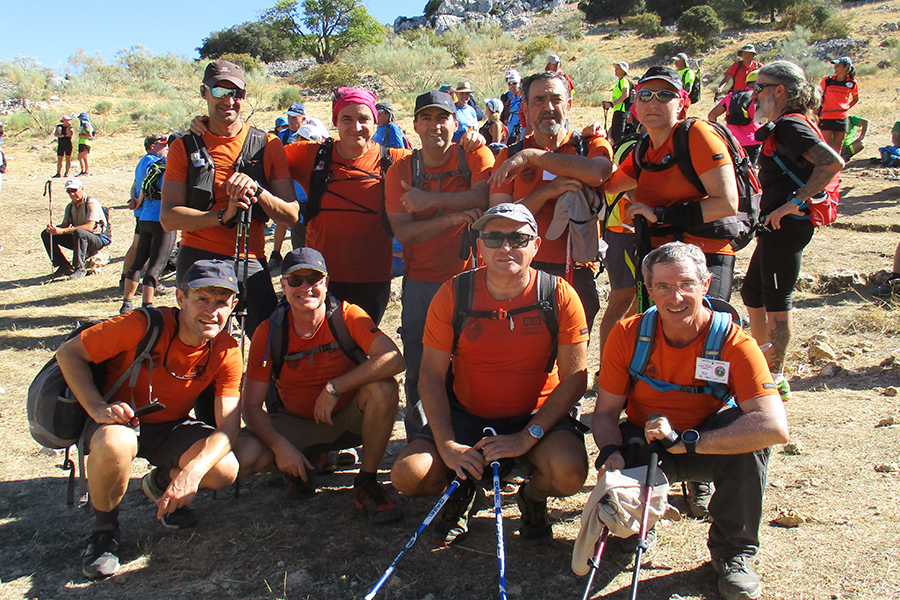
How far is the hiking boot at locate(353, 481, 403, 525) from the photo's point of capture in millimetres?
3498

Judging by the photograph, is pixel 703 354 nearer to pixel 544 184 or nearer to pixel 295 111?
pixel 544 184

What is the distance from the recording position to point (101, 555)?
3191 mm

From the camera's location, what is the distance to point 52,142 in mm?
21359

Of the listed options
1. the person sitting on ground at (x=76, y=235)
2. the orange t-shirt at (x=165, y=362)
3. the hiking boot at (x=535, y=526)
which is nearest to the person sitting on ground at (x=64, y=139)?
the person sitting on ground at (x=76, y=235)

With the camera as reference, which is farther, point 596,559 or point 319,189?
point 319,189

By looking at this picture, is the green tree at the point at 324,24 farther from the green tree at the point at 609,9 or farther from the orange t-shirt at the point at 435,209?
the orange t-shirt at the point at 435,209

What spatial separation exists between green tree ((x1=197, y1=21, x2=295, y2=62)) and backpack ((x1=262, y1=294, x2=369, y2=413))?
4766cm

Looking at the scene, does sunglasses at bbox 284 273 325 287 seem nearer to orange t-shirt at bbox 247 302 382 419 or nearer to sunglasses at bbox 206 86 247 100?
orange t-shirt at bbox 247 302 382 419

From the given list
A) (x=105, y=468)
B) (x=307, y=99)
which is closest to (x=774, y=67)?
(x=105, y=468)

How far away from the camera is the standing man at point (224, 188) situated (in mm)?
4055

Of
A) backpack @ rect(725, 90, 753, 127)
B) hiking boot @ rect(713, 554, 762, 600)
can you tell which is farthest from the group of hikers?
backpack @ rect(725, 90, 753, 127)

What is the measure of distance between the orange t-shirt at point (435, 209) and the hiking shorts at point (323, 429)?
95 centimetres

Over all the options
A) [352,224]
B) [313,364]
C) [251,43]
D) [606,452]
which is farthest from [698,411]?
[251,43]

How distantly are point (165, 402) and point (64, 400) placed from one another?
458 mm
